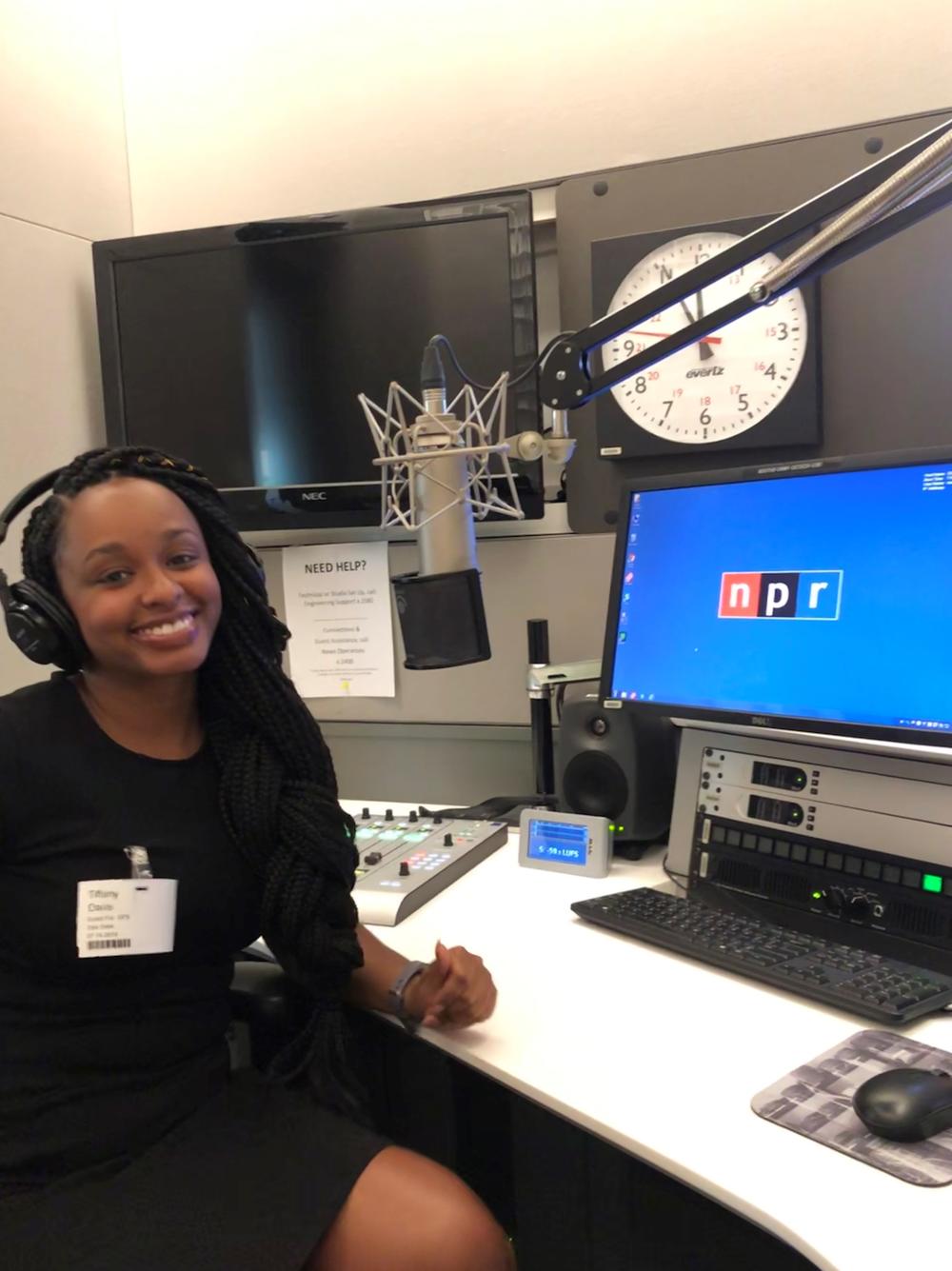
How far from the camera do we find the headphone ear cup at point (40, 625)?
3.26 ft

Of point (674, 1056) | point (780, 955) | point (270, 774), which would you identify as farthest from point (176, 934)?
point (780, 955)

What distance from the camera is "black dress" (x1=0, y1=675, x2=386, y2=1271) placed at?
34.0 inches

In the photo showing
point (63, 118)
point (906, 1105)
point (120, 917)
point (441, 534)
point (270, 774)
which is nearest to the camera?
point (906, 1105)

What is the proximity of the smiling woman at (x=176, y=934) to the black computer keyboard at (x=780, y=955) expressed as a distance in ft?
0.69

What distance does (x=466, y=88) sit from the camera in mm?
1718

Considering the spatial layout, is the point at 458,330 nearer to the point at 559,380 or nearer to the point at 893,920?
the point at 559,380

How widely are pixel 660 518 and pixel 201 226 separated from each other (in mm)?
1155

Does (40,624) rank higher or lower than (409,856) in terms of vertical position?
higher

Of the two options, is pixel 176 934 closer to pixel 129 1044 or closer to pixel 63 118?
pixel 129 1044

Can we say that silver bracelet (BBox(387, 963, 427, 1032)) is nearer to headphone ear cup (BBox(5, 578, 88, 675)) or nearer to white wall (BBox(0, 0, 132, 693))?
headphone ear cup (BBox(5, 578, 88, 675))

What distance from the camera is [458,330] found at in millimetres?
1634

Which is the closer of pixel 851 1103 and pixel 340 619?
pixel 851 1103

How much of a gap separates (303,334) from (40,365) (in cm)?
48

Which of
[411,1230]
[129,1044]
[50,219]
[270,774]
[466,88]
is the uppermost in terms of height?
[466,88]
